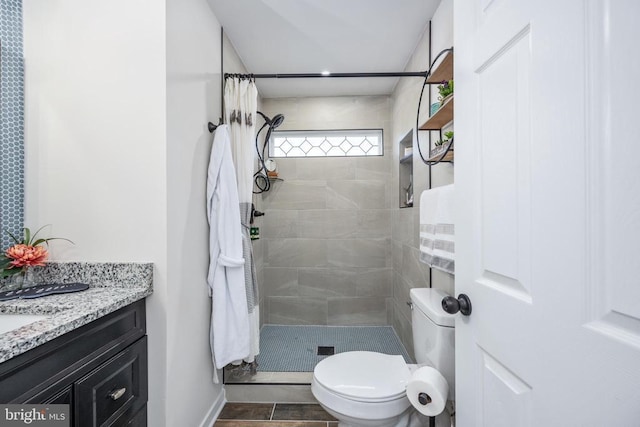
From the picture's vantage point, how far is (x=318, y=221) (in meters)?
3.08

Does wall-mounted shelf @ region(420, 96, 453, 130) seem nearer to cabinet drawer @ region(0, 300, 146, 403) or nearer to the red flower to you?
cabinet drawer @ region(0, 300, 146, 403)

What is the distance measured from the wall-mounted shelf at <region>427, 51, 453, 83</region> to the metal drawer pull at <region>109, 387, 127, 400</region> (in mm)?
1886

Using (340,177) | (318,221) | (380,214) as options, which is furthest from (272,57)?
(380,214)

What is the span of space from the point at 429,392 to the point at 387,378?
347 millimetres

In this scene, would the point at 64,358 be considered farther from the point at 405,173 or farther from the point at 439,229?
the point at 405,173

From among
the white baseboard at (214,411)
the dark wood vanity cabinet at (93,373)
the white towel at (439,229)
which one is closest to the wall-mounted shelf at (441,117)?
the white towel at (439,229)

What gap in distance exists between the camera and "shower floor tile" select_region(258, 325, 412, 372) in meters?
2.23

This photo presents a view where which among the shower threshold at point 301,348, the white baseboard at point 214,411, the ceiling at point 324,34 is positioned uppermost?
the ceiling at point 324,34

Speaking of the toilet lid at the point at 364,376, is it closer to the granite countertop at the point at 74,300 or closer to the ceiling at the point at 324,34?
the granite countertop at the point at 74,300

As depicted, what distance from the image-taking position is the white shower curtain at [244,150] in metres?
1.87

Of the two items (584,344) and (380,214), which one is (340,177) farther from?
(584,344)

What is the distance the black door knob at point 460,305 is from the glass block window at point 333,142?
7.82 feet

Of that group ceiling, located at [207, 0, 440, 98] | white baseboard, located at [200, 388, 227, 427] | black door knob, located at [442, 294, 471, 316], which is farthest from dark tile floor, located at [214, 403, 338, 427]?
ceiling, located at [207, 0, 440, 98]

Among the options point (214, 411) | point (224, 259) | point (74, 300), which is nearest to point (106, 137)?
point (74, 300)
